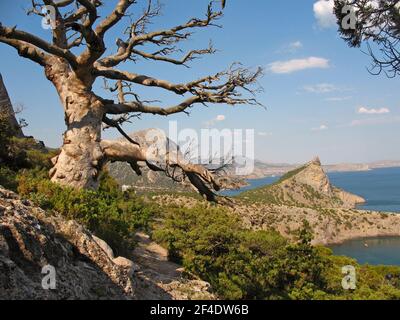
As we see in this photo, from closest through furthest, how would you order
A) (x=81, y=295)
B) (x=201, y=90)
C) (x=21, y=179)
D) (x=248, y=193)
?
(x=81, y=295) < (x=21, y=179) < (x=201, y=90) < (x=248, y=193)

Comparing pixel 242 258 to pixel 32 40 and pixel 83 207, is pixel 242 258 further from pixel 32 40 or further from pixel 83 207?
pixel 32 40

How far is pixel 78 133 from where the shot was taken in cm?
964

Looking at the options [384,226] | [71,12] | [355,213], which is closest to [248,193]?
[355,213]

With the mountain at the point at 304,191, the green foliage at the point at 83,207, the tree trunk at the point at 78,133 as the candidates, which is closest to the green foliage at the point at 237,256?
the green foliage at the point at 83,207

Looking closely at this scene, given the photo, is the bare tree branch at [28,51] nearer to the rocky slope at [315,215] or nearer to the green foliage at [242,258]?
the green foliage at [242,258]

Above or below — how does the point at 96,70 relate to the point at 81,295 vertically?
above

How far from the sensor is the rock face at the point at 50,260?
4.14 m

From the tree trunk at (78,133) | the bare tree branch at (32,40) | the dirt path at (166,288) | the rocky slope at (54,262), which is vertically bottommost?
the dirt path at (166,288)

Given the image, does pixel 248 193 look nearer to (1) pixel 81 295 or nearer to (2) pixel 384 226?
(2) pixel 384 226

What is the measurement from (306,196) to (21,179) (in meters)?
173

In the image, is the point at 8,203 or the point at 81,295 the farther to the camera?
the point at 8,203

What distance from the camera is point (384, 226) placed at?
125 m

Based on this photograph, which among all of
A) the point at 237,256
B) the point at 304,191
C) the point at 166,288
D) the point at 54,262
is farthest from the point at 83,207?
the point at 304,191
